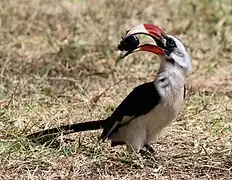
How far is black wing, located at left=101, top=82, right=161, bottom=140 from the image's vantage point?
13.1 ft

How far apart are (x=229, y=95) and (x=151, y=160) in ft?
5.35

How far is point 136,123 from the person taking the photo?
161 inches

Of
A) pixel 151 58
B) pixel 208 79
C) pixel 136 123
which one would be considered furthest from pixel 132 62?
pixel 136 123

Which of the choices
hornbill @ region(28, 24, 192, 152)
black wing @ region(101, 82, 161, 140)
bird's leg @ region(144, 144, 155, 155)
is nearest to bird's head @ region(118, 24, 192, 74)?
hornbill @ region(28, 24, 192, 152)

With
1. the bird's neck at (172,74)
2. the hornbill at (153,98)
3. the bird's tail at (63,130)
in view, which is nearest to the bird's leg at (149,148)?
the hornbill at (153,98)

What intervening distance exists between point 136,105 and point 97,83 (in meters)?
1.82

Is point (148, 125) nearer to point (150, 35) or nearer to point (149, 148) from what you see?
point (149, 148)

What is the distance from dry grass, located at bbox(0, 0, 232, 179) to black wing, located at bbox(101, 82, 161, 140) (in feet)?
0.39

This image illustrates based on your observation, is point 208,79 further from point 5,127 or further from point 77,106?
point 5,127

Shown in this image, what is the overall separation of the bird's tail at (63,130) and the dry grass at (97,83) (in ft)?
0.25

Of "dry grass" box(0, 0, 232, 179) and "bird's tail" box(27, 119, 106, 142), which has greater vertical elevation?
"bird's tail" box(27, 119, 106, 142)

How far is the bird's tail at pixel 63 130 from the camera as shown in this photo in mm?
4289

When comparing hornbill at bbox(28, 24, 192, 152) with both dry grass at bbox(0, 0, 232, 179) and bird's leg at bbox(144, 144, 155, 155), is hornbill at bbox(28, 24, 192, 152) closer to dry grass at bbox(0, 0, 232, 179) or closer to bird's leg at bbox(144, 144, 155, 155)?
bird's leg at bbox(144, 144, 155, 155)

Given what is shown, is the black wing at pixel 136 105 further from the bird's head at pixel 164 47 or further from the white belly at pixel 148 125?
the bird's head at pixel 164 47
